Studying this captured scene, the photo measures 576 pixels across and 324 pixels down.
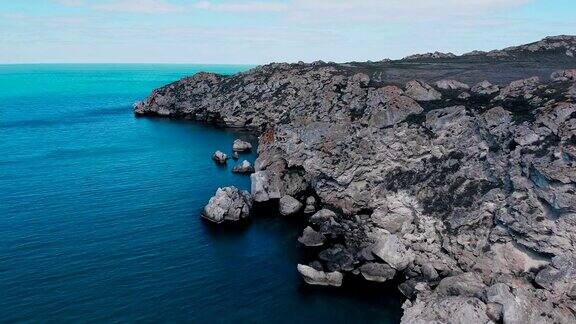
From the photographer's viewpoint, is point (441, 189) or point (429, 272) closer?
point (429, 272)

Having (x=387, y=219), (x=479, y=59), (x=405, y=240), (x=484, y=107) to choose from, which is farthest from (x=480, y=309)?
(x=479, y=59)

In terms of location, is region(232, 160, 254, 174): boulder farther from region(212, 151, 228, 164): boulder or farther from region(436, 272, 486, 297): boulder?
region(436, 272, 486, 297): boulder

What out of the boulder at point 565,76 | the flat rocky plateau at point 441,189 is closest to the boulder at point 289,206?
the flat rocky plateau at point 441,189

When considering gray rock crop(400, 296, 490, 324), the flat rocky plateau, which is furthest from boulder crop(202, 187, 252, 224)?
gray rock crop(400, 296, 490, 324)

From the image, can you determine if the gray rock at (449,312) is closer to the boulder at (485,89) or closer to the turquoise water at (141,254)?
the turquoise water at (141,254)

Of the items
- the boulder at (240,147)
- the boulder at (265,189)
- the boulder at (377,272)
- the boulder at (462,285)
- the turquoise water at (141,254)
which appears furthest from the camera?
the boulder at (240,147)

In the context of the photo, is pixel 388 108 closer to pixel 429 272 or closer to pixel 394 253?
pixel 394 253

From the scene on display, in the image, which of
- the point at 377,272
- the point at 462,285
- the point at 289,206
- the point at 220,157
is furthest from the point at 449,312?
the point at 220,157
